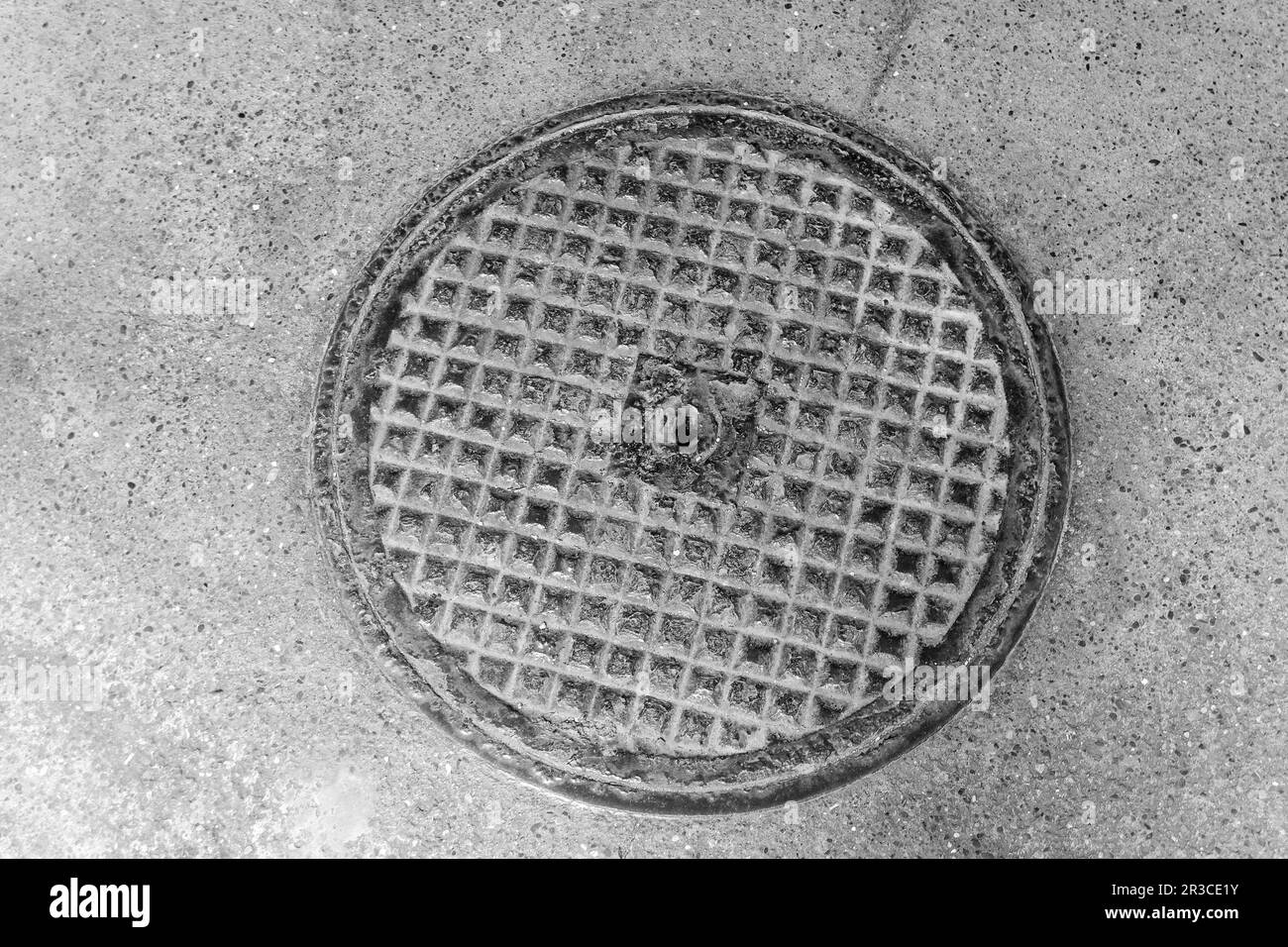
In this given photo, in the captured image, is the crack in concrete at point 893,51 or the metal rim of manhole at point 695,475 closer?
the metal rim of manhole at point 695,475

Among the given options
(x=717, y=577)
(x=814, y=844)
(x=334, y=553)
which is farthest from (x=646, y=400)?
(x=814, y=844)

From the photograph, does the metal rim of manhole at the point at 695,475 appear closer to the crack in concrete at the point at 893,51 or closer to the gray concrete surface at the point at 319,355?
the gray concrete surface at the point at 319,355

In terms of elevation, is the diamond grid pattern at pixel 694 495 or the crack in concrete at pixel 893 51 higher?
the crack in concrete at pixel 893 51

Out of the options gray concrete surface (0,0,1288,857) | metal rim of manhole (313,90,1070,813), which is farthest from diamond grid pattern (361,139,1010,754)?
gray concrete surface (0,0,1288,857)

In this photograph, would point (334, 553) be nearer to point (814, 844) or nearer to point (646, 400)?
point (646, 400)

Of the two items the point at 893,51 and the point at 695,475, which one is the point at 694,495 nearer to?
the point at 695,475

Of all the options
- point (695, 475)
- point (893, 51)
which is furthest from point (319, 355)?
point (893, 51)

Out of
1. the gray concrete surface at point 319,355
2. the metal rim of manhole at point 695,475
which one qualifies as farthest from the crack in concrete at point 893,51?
the metal rim of manhole at point 695,475
